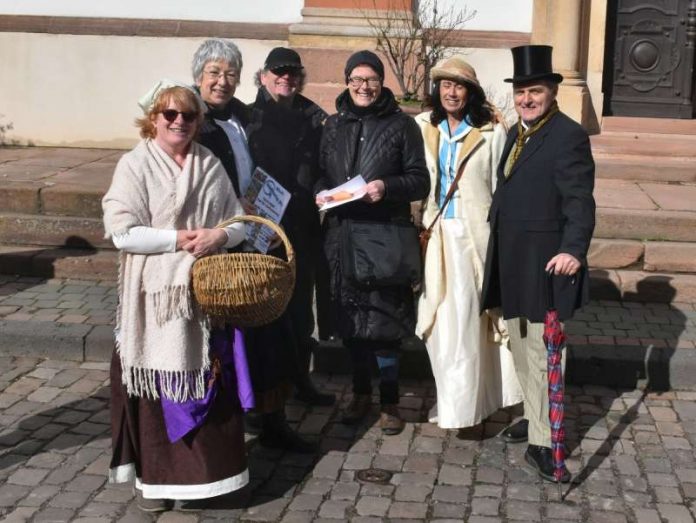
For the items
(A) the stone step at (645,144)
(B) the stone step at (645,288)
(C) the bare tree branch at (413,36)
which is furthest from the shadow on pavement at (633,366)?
(C) the bare tree branch at (413,36)

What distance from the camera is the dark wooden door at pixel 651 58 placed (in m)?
11.0

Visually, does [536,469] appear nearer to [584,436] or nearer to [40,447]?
[584,436]

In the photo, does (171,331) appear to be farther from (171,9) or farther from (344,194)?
(171,9)

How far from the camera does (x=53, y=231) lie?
848cm

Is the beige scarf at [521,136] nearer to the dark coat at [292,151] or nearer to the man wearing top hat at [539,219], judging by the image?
the man wearing top hat at [539,219]

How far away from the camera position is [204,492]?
182 inches

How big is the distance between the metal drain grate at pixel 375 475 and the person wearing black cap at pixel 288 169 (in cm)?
34

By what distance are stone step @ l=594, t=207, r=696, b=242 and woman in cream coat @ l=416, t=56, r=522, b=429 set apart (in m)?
2.97

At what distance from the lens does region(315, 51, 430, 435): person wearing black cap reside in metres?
5.20

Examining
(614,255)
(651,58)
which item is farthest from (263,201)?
(651,58)

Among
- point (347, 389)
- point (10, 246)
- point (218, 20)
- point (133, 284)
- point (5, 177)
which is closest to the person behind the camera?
point (133, 284)

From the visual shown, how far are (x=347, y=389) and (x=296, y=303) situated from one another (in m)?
0.85

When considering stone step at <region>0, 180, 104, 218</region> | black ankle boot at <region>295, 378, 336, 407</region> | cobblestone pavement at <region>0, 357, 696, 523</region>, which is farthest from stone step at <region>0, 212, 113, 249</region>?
black ankle boot at <region>295, 378, 336, 407</region>

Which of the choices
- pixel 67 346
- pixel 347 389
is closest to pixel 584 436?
pixel 347 389
